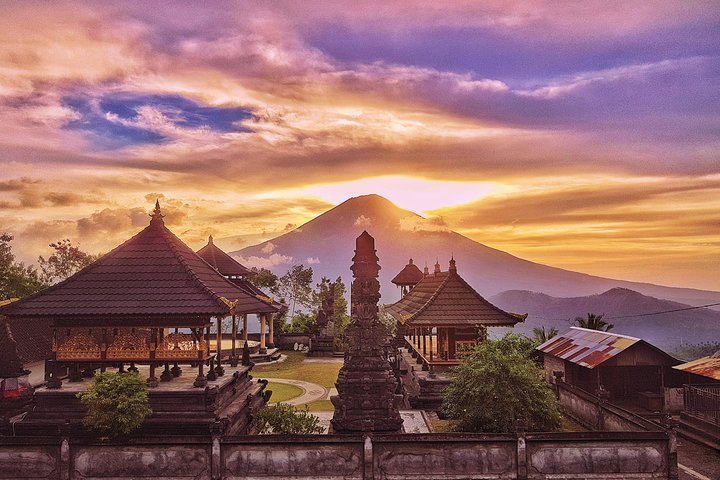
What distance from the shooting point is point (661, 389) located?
24359 mm

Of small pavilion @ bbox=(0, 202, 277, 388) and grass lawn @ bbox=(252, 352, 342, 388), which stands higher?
small pavilion @ bbox=(0, 202, 277, 388)

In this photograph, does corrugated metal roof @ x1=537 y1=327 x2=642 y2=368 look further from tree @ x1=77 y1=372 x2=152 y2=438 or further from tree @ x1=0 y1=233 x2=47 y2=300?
tree @ x1=0 y1=233 x2=47 y2=300

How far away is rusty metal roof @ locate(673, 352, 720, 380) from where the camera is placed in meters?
21.0

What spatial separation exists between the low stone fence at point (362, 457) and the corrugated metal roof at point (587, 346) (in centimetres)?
1020

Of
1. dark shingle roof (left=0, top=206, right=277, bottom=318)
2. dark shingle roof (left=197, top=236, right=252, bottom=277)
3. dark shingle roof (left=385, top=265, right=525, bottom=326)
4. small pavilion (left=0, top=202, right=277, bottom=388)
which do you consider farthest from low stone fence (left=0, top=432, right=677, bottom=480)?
dark shingle roof (left=197, top=236, right=252, bottom=277)

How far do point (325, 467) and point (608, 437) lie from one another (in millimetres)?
8110

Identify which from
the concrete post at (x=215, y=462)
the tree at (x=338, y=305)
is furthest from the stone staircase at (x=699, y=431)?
the tree at (x=338, y=305)

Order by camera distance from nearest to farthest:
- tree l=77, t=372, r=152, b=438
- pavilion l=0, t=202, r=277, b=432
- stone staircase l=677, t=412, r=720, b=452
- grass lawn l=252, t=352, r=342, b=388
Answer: tree l=77, t=372, r=152, b=438, pavilion l=0, t=202, r=277, b=432, stone staircase l=677, t=412, r=720, b=452, grass lawn l=252, t=352, r=342, b=388

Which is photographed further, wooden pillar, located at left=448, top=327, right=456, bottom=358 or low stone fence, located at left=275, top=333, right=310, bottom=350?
low stone fence, located at left=275, top=333, right=310, bottom=350

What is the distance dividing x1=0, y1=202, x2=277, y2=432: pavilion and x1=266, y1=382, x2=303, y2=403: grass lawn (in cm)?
757

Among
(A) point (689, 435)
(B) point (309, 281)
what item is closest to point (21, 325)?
(A) point (689, 435)

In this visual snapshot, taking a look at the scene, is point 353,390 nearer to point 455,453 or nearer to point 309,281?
point 455,453

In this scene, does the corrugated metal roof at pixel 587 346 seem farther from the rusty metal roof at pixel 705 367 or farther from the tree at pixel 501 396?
the tree at pixel 501 396

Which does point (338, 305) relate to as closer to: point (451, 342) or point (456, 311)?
point (451, 342)
